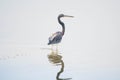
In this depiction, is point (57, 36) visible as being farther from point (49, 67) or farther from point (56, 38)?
point (49, 67)

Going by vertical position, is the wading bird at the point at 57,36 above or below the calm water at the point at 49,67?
above

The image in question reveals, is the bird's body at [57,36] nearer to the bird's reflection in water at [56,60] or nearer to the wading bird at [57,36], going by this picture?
the wading bird at [57,36]

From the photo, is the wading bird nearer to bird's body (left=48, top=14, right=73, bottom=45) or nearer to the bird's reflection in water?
bird's body (left=48, top=14, right=73, bottom=45)

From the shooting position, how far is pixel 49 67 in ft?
5.85

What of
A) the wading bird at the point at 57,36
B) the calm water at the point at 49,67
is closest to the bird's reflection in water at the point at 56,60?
the calm water at the point at 49,67

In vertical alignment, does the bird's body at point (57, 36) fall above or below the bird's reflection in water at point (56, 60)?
above

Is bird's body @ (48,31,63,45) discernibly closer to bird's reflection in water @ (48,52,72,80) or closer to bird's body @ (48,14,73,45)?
bird's body @ (48,14,73,45)

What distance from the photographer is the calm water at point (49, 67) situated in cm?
174

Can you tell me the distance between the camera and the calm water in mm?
1741

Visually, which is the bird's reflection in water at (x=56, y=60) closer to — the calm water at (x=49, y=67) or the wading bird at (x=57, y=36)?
the calm water at (x=49, y=67)

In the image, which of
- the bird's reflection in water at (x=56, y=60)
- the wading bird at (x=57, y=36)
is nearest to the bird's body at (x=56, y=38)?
the wading bird at (x=57, y=36)

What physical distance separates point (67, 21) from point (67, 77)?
1.70ft

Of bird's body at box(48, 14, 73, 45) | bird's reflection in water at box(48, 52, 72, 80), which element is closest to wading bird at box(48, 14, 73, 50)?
bird's body at box(48, 14, 73, 45)

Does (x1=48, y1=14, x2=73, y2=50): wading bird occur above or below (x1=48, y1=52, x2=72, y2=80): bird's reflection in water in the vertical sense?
above
